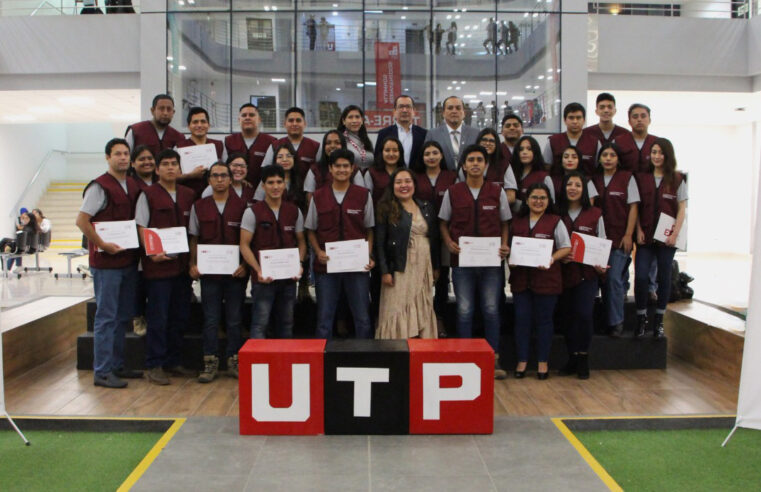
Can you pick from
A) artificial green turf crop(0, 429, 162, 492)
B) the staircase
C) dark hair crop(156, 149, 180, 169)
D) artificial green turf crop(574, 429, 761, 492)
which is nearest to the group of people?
dark hair crop(156, 149, 180, 169)

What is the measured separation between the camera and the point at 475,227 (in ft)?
17.0

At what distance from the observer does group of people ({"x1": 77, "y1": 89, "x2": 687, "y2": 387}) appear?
509 centimetres

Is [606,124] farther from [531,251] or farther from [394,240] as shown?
[394,240]

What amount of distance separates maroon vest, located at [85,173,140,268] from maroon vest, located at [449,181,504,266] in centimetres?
259

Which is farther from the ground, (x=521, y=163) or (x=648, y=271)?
(x=521, y=163)

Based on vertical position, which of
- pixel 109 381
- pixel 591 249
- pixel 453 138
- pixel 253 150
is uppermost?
pixel 453 138

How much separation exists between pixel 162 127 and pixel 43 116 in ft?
49.4

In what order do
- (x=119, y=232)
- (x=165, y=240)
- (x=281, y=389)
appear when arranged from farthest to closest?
(x=165, y=240)
(x=119, y=232)
(x=281, y=389)

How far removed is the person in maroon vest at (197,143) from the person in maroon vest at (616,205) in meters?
3.38

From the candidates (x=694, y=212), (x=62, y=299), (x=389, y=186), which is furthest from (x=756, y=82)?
(x=62, y=299)

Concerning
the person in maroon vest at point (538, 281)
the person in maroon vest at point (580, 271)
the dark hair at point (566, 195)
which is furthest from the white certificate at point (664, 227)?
the person in maroon vest at point (538, 281)

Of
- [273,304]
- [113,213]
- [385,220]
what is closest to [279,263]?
[273,304]

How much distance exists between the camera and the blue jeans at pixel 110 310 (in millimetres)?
5086

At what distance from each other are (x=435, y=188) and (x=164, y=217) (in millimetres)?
2221
